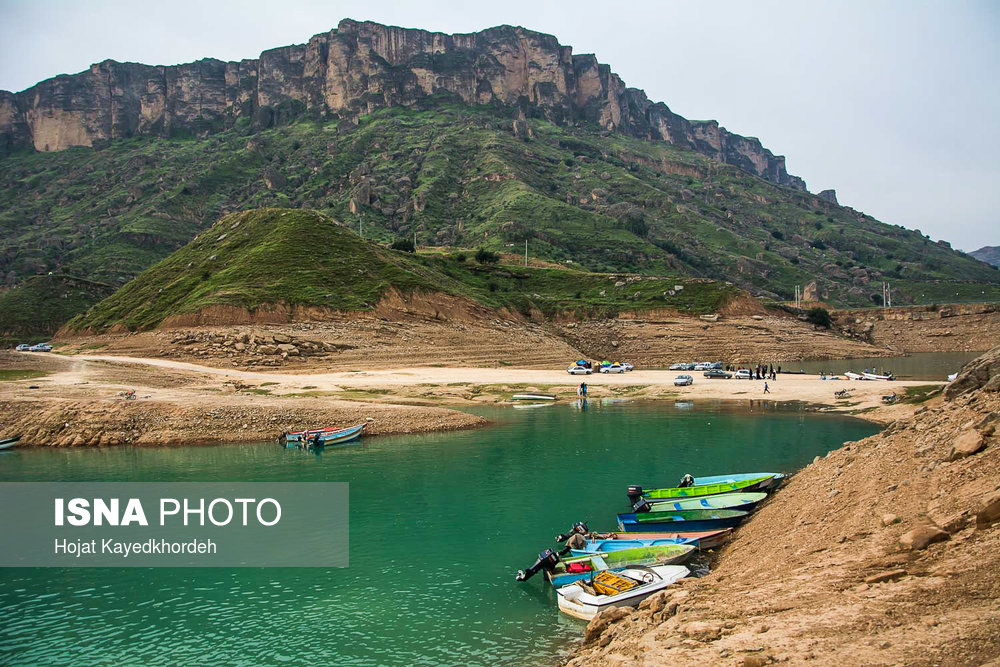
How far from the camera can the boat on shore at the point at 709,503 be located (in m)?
22.4

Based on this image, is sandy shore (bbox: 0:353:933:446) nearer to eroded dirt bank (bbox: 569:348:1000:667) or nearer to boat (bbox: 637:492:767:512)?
boat (bbox: 637:492:767:512)

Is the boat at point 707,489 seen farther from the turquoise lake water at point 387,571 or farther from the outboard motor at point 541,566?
the outboard motor at point 541,566

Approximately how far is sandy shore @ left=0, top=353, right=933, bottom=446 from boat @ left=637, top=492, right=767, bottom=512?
22.5 m

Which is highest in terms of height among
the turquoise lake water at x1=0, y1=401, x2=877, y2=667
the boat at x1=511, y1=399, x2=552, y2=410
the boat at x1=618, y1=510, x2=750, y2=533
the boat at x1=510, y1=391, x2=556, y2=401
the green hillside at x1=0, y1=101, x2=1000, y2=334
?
the green hillside at x1=0, y1=101, x2=1000, y2=334

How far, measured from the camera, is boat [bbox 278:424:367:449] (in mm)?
39125

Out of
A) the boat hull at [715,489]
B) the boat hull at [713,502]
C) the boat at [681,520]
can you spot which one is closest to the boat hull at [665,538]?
the boat at [681,520]

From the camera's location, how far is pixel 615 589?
53.5 ft

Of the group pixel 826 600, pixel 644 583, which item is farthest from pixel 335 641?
pixel 826 600

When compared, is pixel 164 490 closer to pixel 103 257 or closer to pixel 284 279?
pixel 284 279

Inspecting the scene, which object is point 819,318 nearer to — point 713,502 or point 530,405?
point 530,405

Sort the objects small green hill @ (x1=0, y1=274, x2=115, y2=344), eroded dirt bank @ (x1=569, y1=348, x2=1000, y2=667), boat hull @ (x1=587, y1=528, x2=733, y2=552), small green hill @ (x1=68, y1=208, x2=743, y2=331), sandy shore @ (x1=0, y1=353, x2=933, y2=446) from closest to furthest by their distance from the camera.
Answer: eroded dirt bank @ (x1=569, y1=348, x2=1000, y2=667), boat hull @ (x1=587, y1=528, x2=733, y2=552), sandy shore @ (x1=0, y1=353, x2=933, y2=446), small green hill @ (x1=68, y1=208, x2=743, y2=331), small green hill @ (x1=0, y1=274, x2=115, y2=344)

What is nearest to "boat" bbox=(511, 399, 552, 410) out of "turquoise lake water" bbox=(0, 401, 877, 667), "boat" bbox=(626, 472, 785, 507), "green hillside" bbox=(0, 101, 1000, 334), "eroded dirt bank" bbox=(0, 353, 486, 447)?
"eroded dirt bank" bbox=(0, 353, 486, 447)

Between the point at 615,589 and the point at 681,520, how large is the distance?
223 inches

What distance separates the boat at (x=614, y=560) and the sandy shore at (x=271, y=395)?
2616 cm
